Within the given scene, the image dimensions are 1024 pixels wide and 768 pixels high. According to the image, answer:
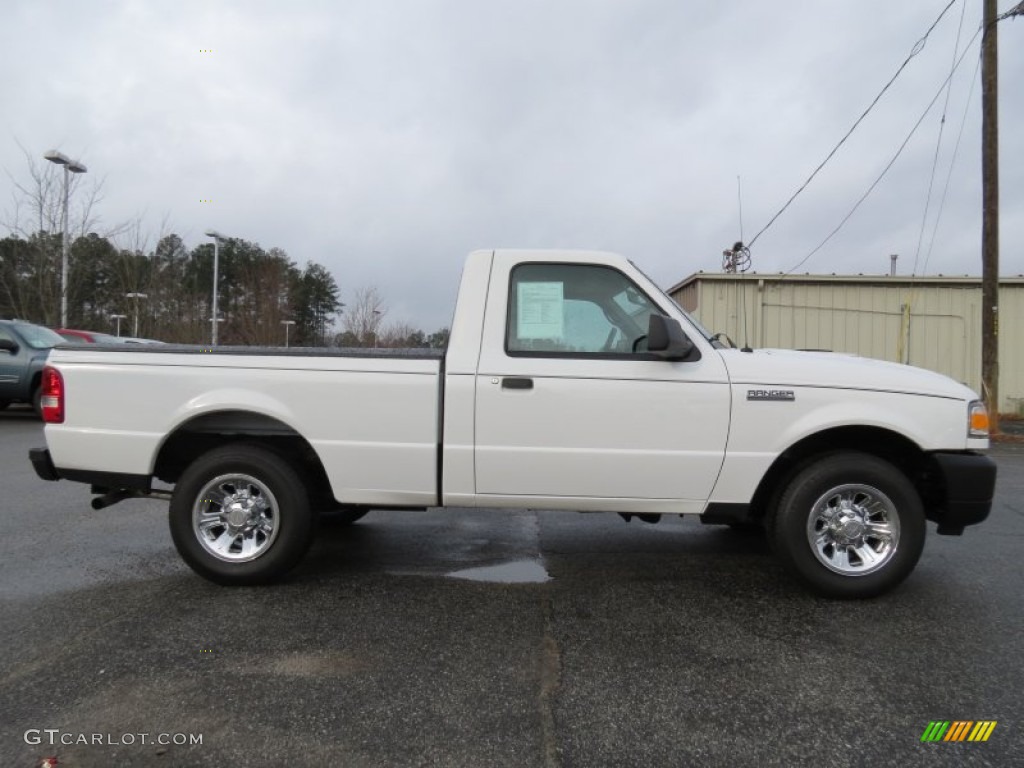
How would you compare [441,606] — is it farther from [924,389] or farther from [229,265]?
[229,265]

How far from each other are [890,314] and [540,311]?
45.3 feet

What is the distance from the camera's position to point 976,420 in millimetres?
3754

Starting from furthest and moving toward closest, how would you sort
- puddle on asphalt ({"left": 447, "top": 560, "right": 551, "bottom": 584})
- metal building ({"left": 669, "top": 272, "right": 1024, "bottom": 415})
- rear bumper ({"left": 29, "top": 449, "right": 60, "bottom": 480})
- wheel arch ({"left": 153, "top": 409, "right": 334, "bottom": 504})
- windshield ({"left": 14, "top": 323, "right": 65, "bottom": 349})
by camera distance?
1. metal building ({"left": 669, "top": 272, "right": 1024, "bottom": 415})
2. windshield ({"left": 14, "top": 323, "right": 65, "bottom": 349})
3. puddle on asphalt ({"left": 447, "top": 560, "right": 551, "bottom": 584})
4. rear bumper ({"left": 29, "top": 449, "right": 60, "bottom": 480})
5. wheel arch ({"left": 153, "top": 409, "right": 334, "bottom": 504})

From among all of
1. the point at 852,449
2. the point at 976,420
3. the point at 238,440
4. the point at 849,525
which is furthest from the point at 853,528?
the point at 238,440

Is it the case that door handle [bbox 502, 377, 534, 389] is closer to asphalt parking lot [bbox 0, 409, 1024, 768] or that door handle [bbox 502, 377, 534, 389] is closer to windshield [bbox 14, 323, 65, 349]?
asphalt parking lot [bbox 0, 409, 1024, 768]

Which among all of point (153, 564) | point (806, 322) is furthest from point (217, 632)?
point (806, 322)

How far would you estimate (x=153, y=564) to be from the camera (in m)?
4.49

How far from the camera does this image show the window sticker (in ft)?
12.8

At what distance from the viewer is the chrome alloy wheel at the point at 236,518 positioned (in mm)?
3902

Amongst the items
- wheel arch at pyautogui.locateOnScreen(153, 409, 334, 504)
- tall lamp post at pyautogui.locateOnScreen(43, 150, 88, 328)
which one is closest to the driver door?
wheel arch at pyautogui.locateOnScreen(153, 409, 334, 504)

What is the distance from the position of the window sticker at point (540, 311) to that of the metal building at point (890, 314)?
11.6 meters

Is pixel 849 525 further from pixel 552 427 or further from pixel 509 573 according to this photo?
pixel 509 573

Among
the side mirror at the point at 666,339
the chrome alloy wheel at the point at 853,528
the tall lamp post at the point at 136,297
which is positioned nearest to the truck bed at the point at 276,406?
the side mirror at the point at 666,339

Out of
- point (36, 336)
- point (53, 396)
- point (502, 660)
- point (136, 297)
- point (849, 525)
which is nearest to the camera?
point (502, 660)
